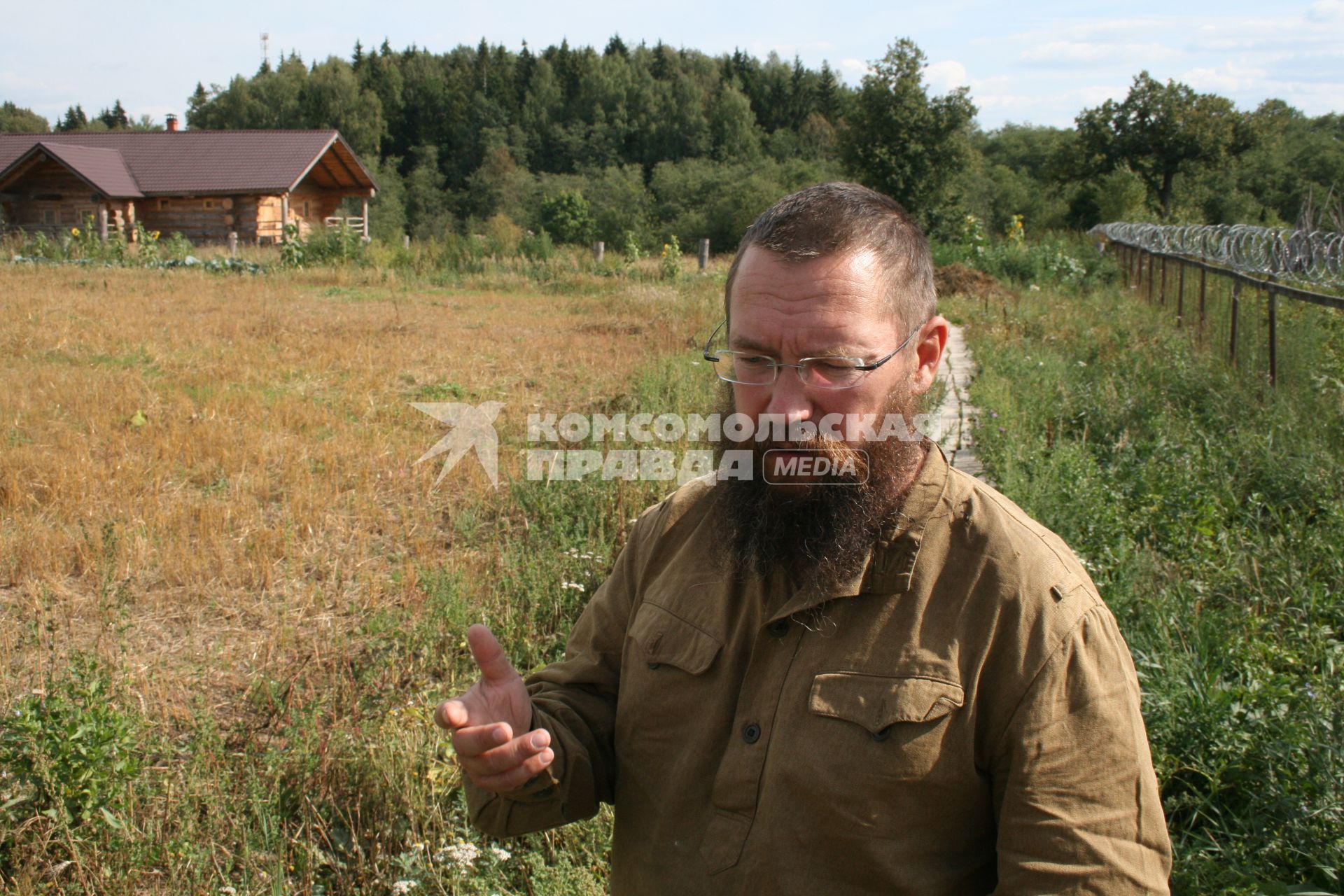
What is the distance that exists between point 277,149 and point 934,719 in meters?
41.6

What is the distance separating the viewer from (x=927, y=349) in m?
1.93

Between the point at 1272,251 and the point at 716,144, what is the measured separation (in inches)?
3141

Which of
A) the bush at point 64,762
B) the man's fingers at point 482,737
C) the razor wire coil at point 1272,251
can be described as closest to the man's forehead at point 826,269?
the man's fingers at point 482,737

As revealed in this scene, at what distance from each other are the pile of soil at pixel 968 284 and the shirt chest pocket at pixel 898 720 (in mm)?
16636

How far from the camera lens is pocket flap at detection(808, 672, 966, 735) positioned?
1.54 meters

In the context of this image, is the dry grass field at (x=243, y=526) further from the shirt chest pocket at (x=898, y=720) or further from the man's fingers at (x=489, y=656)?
the shirt chest pocket at (x=898, y=720)

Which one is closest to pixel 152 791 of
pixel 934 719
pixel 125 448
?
pixel 934 719

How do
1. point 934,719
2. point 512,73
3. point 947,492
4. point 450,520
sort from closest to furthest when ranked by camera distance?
point 934,719 < point 947,492 < point 450,520 < point 512,73

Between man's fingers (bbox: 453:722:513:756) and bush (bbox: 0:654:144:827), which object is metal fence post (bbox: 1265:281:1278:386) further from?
bush (bbox: 0:654:144:827)

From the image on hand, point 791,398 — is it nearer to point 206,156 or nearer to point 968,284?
point 968,284

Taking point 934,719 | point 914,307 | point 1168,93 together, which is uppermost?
point 1168,93

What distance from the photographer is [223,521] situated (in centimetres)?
606

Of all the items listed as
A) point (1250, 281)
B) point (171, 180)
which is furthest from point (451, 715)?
point (171, 180)

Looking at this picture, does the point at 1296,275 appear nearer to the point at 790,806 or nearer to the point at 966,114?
the point at 790,806
